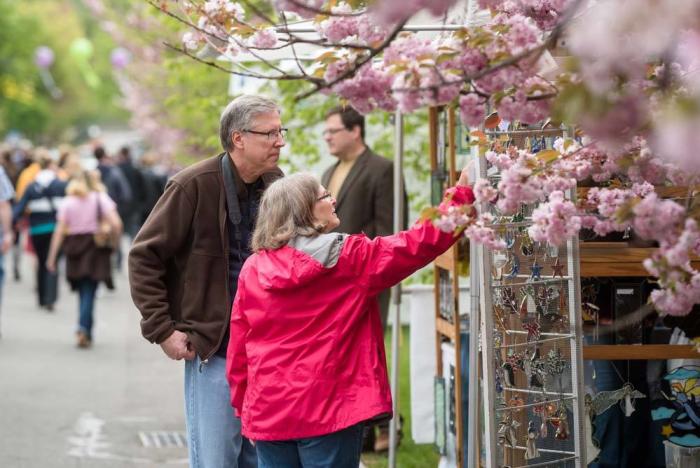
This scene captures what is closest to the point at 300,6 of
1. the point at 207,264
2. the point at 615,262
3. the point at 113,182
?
the point at 207,264

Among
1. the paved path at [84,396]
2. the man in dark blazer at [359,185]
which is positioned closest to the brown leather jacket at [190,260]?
the man in dark blazer at [359,185]

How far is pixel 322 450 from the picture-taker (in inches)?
189

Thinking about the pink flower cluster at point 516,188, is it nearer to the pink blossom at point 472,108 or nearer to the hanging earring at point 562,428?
the pink blossom at point 472,108

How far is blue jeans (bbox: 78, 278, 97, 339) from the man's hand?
8.79 metres

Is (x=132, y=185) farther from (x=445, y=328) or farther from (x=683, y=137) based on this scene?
(x=683, y=137)

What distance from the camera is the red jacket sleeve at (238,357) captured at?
510 centimetres

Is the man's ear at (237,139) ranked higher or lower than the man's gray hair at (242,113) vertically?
lower

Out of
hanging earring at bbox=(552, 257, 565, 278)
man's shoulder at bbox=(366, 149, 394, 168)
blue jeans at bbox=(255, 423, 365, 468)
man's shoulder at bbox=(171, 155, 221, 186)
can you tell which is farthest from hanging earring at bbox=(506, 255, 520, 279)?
man's shoulder at bbox=(366, 149, 394, 168)

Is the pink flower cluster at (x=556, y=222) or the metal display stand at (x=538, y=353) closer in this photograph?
the pink flower cluster at (x=556, y=222)

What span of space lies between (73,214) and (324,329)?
33.6ft

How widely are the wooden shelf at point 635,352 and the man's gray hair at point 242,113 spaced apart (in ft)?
5.89

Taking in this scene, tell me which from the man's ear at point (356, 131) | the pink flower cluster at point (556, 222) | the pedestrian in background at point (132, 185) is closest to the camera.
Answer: the pink flower cluster at point (556, 222)

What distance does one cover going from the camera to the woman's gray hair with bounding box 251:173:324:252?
4922 mm

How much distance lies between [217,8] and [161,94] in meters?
24.9
